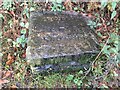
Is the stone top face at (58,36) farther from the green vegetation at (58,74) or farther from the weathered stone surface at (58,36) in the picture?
the green vegetation at (58,74)

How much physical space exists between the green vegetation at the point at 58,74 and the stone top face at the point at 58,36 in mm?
155

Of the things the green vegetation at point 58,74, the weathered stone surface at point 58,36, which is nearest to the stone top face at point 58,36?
the weathered stone surface at point 58,36

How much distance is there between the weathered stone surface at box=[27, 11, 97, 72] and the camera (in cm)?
253

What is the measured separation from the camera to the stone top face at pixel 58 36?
8.34 ft

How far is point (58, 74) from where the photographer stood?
2.61 m

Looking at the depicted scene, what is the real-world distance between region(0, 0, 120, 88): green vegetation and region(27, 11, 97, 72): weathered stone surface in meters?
0.15

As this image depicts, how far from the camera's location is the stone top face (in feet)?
8.34

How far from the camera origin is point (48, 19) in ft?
9.78

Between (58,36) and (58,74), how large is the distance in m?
0.42

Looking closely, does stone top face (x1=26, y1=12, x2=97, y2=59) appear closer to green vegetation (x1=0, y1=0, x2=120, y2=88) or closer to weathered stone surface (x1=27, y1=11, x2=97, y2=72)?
weathered stone surface (x1=27, y1=11, x2=97, y2=72)

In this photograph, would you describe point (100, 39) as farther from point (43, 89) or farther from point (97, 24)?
point (43, 89)

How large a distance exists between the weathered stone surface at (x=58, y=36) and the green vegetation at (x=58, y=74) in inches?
5.9

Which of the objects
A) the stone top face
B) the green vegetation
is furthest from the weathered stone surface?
the green vegetation

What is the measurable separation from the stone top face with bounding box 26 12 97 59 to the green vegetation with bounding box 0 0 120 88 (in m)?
0.16
